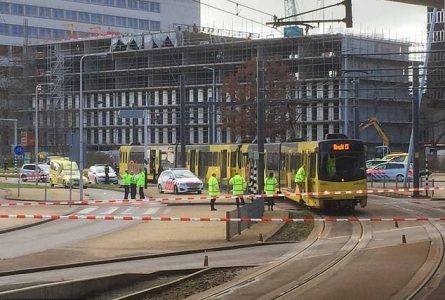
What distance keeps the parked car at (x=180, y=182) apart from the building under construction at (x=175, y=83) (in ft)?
127

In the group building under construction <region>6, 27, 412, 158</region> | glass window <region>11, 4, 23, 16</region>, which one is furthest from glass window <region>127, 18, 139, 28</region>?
glass window <region>11, 4, 23, 16</region>

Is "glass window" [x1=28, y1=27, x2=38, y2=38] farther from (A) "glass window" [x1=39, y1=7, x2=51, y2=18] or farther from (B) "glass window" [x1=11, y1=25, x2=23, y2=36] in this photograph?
(A) "glass window" [x1=39, y1=7, x2=51, y2=18]

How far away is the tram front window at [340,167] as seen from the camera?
88.1ft

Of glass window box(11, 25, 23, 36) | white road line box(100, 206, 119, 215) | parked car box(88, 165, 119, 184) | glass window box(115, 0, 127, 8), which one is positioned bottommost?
white road line box(100, 206, 119, 215)

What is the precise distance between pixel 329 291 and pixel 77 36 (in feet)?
330

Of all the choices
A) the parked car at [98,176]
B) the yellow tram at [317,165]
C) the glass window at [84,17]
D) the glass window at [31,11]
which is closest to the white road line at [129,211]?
the yellow tram at [317,165]

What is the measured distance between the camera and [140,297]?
1155 centimetres

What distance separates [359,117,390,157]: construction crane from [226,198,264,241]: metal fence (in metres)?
47.8

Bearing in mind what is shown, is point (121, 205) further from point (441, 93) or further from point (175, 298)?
point (441, 93)

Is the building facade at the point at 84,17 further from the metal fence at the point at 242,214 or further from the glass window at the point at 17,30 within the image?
the metal fence at the point at 242,214

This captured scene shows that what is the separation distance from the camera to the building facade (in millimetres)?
101000

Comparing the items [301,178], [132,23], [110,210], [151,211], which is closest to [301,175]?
[301,178]

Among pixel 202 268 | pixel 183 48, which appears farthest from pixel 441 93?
pixel 202 268

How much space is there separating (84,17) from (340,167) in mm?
89645
